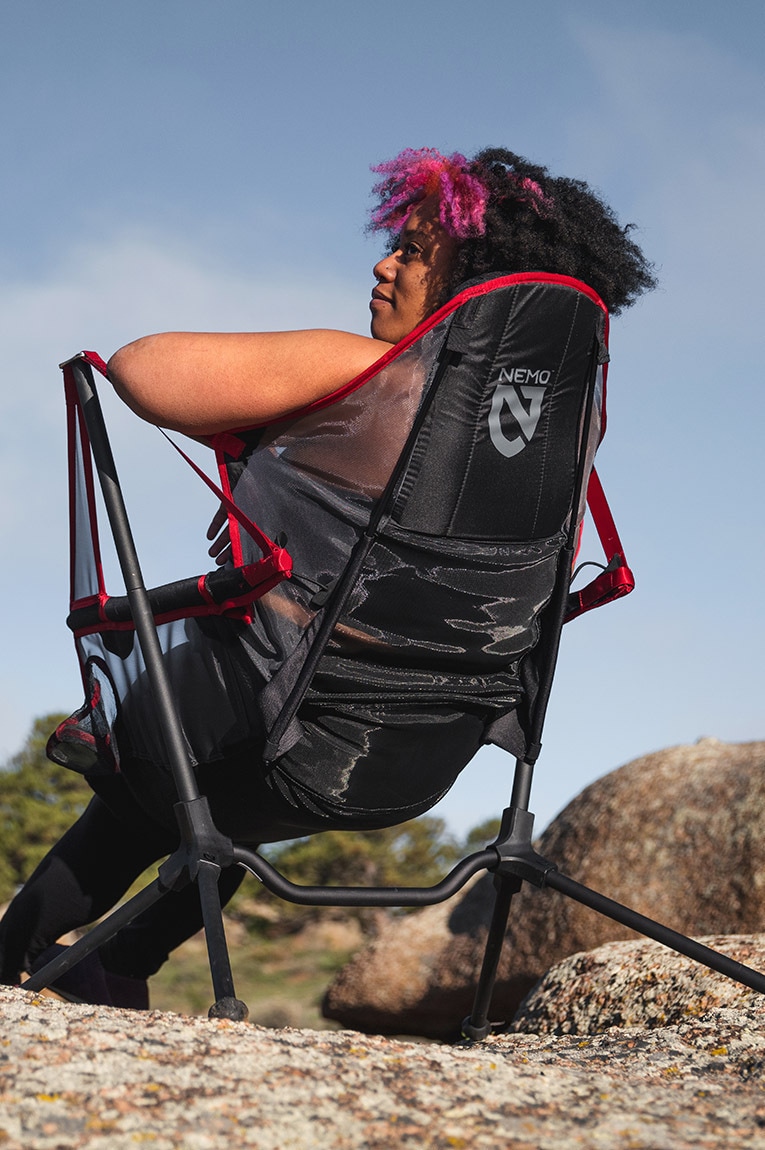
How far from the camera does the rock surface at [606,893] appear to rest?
5.27 metres

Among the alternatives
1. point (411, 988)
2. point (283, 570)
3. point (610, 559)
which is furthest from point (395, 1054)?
point (411, 988)

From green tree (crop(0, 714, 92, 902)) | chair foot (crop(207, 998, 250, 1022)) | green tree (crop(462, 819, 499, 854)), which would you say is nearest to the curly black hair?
chair foot (crop(207, 998, 250, 1022))

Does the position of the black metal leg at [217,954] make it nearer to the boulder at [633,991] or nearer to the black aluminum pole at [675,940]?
the black aluminum pole at [675,940]

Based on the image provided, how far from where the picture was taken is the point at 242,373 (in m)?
2.18

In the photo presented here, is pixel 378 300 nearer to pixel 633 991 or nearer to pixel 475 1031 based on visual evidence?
pixel 475 1031

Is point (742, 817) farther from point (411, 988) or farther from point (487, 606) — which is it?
point (487, 606)

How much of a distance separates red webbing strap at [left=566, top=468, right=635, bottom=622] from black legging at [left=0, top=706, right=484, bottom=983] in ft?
1.29

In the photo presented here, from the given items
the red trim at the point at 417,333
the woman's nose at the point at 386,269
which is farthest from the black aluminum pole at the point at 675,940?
the woman's nose at the point at 386,269

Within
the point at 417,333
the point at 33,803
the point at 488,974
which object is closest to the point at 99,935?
the point at 488,974

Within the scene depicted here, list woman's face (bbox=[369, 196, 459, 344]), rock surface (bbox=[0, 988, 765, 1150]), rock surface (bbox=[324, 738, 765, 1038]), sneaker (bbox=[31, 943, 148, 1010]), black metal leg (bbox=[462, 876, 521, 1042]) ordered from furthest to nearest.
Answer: rock surface (bbox=[324, 738, 765, 1038]) → black metal leg (bbox=[462, 876, 521, 1042]) → sneaker (bbox=[31, 943, 148, 1010]) → woman's face (bbox=[369, 196, 459, 344]) → rock surface (bbox=[0, 988, 765, 1150])

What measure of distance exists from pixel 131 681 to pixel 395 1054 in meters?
1.06

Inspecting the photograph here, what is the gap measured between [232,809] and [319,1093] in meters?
0.98

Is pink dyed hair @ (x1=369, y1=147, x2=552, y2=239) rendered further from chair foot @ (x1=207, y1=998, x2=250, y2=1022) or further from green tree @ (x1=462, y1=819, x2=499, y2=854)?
green tree @ (x1=462, y1=819, x2=499, y2=854)

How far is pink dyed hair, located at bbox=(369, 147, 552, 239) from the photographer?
2367mm
